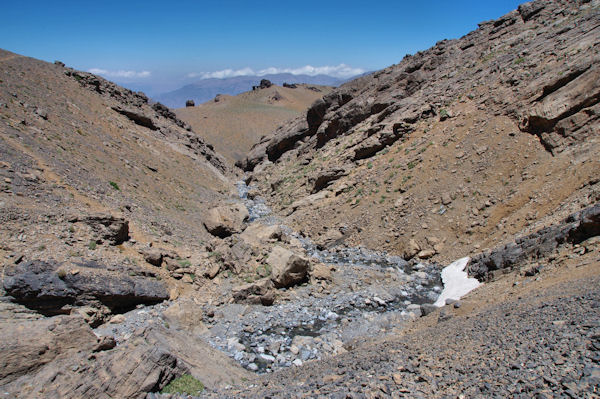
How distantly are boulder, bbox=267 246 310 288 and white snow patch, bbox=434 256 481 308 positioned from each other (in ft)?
15.3

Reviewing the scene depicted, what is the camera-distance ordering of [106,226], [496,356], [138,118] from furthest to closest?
[138,118]
[106,226]
[496,356]

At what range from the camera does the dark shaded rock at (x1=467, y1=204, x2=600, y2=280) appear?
8531 mm

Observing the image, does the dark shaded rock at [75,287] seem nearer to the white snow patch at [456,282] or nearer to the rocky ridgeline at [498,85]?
the white snow patch at [456,282]

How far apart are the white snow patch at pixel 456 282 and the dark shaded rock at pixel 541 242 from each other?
323mm

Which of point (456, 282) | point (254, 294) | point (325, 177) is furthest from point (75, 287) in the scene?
point (325, 177)

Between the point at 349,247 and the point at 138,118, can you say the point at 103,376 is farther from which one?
the point at 138,118

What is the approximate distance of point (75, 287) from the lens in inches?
366

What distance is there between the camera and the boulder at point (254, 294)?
37.8ft

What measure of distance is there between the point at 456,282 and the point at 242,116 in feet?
218

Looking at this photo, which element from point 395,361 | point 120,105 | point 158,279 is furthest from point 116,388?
point 120,105

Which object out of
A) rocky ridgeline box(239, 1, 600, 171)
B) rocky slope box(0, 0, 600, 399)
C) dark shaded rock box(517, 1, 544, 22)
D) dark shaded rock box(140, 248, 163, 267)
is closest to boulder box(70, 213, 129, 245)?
rocky slope box(0, 0, 600, 399)

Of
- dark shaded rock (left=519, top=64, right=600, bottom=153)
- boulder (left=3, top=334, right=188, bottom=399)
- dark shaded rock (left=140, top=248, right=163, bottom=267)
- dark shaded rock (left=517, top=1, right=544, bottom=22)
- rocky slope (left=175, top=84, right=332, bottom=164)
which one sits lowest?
boulder (left=3, top=334, right=188, bottom=399)

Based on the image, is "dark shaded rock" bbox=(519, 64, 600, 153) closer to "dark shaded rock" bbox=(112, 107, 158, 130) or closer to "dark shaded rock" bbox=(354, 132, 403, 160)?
"dark shaded rock" bbox=(354, 132, 403, 160)

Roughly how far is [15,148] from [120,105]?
17672 millimetres
